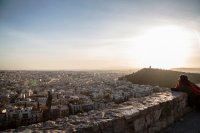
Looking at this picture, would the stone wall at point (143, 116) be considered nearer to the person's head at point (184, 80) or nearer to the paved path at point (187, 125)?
the paved path at point (187, 125)

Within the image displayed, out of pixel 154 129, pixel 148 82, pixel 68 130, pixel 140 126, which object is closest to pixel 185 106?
pixel 154 129

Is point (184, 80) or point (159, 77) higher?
point (184, 80)

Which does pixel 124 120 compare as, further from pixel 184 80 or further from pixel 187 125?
pixel 184 80

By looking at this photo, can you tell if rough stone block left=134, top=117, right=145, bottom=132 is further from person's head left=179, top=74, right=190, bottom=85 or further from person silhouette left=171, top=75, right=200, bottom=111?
person's head left=179, top=74, right=190, bottom=85

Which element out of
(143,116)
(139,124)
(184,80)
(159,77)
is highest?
(184,80)

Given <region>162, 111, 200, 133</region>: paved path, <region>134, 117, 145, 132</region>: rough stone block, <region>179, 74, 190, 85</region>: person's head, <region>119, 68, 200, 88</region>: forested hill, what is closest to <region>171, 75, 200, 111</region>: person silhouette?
<region>179, 74, 190, 85</region>: person's head

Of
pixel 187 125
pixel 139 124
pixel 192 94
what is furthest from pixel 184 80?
pixel 139 124
